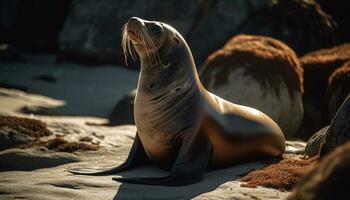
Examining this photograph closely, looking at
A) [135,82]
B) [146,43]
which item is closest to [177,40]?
[146,43]

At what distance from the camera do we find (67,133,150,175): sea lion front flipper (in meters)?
6.21

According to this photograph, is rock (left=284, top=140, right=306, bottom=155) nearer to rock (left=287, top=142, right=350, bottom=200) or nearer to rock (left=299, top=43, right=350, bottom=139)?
rock (left=299, top=43, right=350, bottom=139)

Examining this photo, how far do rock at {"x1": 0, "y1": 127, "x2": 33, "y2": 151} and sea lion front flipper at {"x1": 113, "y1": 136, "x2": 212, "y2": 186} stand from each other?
2.11m

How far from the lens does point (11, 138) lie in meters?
7.56

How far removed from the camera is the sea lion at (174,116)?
244 inches

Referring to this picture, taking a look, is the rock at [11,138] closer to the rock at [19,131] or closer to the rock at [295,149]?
the rock at [19,131]

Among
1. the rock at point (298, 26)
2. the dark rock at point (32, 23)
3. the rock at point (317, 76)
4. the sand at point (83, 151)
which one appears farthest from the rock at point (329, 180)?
the dark rock at point (32, 23)

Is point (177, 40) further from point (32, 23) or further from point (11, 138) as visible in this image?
point (32, 23)

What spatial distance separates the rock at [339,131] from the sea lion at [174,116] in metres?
1.10

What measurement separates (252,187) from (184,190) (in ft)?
1.78

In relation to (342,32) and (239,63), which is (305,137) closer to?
(239,63)

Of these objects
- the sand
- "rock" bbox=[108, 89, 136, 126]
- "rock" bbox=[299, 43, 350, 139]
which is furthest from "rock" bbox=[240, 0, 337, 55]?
"rock" bbox=[108, 89, 136, 126]

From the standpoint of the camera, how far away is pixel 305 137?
10.3 m

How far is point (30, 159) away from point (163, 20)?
10.1 meters
